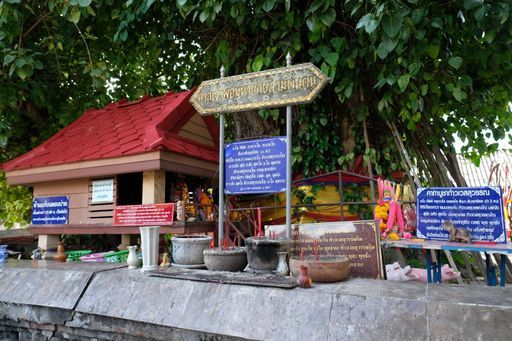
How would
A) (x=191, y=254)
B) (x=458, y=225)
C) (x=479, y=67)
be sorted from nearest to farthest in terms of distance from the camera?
(x=191, y=254) → (x=458, y=225) → (x=479, y=67)

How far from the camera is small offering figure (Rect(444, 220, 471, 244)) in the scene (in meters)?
4.33

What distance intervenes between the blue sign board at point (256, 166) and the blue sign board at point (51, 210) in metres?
3.22

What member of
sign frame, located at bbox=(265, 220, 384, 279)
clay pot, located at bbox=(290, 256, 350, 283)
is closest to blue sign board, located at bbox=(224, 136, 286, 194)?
sign frame, located at bbox=(265, 220, 384, 279)

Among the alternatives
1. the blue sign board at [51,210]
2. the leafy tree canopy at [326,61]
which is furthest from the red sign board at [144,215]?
the leafy tree canopy at [326,61]

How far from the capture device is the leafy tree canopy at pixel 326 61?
A: 4938 mm

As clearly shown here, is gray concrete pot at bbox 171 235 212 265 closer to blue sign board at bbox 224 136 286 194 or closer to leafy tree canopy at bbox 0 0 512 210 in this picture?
blue sign board at bbox 224 136 286 194

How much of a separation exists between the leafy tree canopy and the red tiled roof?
2.30 ft

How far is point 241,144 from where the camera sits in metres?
4.37

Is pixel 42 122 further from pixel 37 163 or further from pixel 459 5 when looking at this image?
pixel 459 5

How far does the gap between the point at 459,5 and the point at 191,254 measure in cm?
436

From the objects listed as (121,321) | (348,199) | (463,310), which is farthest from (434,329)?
(348,199)

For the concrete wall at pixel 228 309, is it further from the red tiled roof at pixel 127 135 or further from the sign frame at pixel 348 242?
the red tiled roof at pixel 127 135

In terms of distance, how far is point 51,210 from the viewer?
6285 millimetres

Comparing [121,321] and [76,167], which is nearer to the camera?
[121,321]
